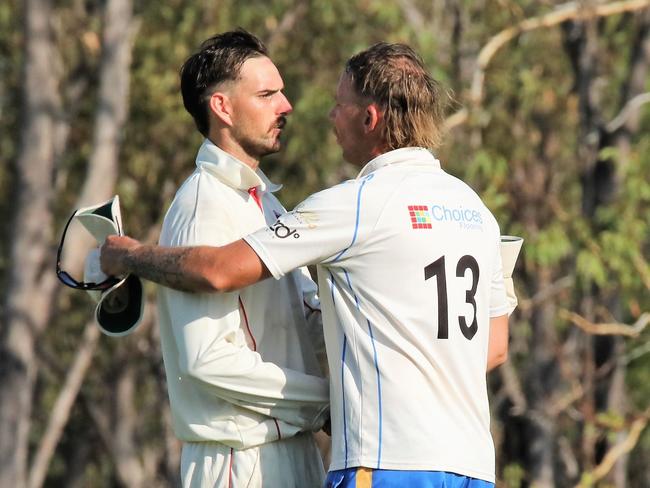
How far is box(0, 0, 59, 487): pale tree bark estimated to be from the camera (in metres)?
16.7

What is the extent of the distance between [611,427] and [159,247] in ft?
29.7

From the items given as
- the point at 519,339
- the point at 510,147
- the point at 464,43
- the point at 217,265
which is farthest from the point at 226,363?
the point at 519,339

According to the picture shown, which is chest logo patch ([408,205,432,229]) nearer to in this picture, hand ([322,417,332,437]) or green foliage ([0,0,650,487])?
hand ([322,417,332,437])

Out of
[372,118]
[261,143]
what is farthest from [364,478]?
[261,143]

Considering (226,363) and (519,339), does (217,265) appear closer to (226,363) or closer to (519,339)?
(226,363)

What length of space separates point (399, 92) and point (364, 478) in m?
1.11

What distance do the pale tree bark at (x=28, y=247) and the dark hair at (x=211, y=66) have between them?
12151mm

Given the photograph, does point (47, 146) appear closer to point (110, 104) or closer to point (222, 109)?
point (110, 104)

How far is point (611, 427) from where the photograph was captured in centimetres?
1266

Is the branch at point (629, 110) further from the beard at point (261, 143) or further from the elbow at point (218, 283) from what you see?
the elbow at point (218, 283)

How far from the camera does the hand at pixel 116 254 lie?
4.29 metres

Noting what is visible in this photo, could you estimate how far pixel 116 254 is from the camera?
14.1 feet

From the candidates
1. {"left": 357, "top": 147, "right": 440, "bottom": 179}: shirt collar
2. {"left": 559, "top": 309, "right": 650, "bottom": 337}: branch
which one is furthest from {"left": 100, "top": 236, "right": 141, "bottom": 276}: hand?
{"left": 559, "top": 309, "right": 650, "bottom": 337}: branch

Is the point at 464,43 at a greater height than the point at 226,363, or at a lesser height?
greater
